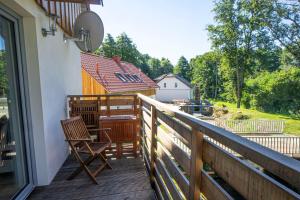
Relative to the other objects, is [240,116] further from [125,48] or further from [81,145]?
[125,48]

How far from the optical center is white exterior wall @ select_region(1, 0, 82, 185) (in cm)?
242

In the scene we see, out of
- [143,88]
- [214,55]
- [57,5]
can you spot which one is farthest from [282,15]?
[57,5]

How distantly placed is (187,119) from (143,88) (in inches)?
542

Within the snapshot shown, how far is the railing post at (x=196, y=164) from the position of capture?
3.82ft

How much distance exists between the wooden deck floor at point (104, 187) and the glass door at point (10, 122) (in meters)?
A: 0.35

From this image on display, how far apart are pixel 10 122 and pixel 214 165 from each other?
6.76 feet

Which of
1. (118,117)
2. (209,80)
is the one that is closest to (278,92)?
(209,80)

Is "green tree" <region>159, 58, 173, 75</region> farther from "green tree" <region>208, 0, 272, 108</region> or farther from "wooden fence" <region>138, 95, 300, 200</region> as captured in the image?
"wooden fence" <region>138, 95, 300, 200</region>

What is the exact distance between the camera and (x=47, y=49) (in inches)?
112

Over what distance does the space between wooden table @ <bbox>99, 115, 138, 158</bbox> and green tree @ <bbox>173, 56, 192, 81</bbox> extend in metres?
40.7

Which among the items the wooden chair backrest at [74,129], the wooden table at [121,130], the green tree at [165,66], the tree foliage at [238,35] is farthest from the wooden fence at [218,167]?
the green tree at [165,66]

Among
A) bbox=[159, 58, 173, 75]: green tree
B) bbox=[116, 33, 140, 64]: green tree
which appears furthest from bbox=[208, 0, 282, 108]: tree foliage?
bbox=[159, 58, 173, 75]: green tree

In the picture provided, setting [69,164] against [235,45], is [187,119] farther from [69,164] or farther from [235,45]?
[235,45]

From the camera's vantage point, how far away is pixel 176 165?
1654 millimetres
